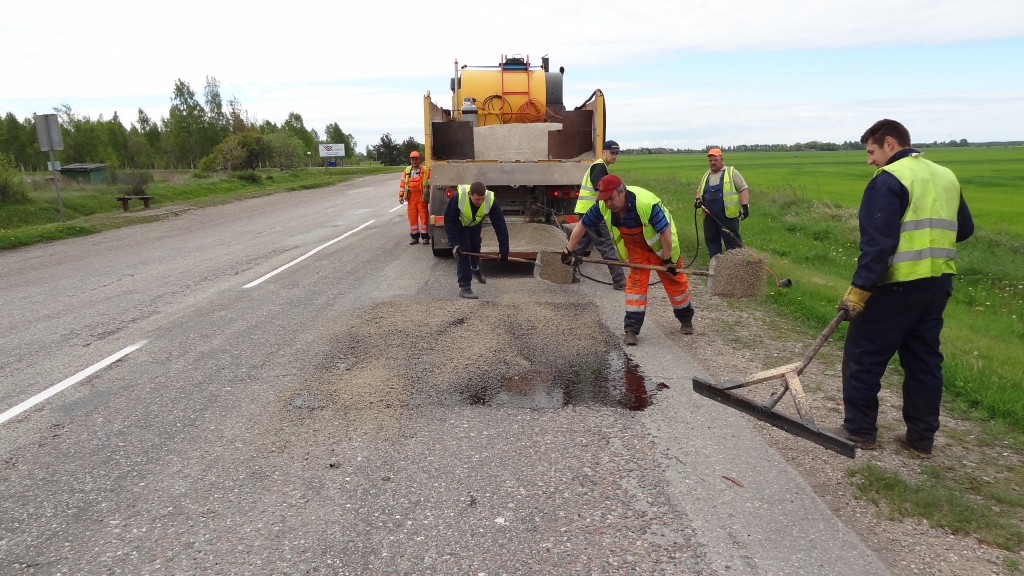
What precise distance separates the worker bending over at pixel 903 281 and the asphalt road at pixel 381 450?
76 centimetres

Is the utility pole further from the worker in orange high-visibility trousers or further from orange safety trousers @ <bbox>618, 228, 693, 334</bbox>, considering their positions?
orange safety trousers @ <bbox>618, 228, 693, 334</bbox>

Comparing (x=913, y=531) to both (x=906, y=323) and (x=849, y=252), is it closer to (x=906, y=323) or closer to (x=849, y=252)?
(x=906, y=323)

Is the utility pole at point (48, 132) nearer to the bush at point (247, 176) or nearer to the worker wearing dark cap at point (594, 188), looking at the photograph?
the worker wearing dark cap at point (594, 188)

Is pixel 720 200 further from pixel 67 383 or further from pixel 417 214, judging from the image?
pixel 67 383

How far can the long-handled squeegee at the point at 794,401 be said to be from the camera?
11.6 feet

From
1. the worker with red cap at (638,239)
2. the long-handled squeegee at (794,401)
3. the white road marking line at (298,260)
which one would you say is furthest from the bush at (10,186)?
the long-handled squeegee at (794,401)

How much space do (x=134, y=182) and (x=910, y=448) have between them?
1018 inches

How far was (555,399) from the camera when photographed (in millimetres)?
4594

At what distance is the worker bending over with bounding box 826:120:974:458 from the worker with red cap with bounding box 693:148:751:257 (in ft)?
14.7

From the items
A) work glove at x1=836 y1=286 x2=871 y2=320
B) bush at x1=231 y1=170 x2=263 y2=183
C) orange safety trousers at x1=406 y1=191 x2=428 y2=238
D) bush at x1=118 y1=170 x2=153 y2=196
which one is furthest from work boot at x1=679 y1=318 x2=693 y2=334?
bush at x1=231 y1=170 x2=263 y2=183

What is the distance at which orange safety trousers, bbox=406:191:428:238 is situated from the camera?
40.4 feet

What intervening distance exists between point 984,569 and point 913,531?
0.99ft

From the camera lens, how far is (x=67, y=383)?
16.1ft

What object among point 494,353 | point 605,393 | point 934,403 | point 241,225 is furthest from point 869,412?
point 241,225
